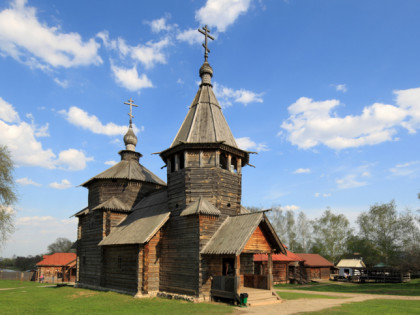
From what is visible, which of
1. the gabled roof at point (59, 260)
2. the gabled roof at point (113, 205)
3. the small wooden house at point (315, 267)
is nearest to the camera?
the gabled roof at point (113, 205)

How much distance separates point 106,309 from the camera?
15609 millimetres

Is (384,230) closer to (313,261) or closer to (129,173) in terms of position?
(313,261)

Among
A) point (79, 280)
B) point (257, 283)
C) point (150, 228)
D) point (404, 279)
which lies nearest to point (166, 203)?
point (150, 228)

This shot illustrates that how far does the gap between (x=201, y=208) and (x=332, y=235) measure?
47.7 m

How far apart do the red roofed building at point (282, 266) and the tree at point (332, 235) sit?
22.9 m

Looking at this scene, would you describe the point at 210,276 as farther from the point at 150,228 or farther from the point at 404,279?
the point at 404,279

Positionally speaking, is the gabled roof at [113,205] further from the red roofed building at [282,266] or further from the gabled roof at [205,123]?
the red roofed building at [282,266]

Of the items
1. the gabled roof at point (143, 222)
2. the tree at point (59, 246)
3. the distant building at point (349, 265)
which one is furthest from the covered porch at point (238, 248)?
the tree at point (59, 246)

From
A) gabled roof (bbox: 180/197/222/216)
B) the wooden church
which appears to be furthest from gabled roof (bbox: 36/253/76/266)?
gabled roof (bbox: 180/197/222/216)

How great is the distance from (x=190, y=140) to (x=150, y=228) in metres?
6.10

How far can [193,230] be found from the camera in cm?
1877

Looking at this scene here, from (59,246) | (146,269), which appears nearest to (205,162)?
(146,269)

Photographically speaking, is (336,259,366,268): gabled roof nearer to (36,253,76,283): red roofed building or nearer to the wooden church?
the wooden church

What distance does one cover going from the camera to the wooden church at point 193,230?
17.9m
